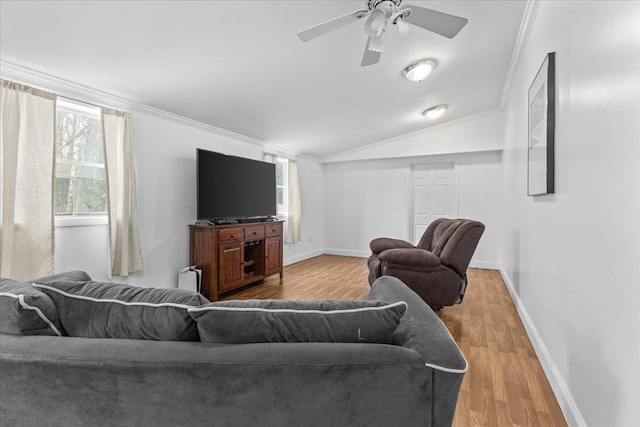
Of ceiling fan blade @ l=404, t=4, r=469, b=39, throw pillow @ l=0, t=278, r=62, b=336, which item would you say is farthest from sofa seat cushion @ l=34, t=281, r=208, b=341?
ceiling fan blade @ l=404, t=4, r=469, b=39

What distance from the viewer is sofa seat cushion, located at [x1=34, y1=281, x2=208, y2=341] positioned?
0.90 m

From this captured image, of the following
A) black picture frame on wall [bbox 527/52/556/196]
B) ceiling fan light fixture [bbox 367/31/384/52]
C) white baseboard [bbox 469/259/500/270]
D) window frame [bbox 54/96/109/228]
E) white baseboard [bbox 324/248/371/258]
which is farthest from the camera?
white baseboard [bbox 324/248/371/258]

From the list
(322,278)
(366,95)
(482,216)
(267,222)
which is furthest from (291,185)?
(482,216)

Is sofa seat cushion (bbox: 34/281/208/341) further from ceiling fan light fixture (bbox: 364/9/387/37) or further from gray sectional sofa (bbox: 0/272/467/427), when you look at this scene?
ceiling fan light fixture (bbox: 364/9/387/37)

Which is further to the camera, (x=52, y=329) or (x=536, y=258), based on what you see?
(x=536, y=258)

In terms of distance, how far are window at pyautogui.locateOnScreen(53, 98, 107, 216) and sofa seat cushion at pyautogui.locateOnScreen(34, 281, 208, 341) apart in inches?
81.9

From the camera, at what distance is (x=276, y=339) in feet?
2.88

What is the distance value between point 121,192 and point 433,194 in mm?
4907

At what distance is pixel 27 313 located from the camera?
889mm

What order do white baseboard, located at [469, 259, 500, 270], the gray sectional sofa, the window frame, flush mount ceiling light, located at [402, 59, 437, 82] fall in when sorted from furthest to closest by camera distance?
white baseboard, located at [469, 259, 500, 270], flush mount ceiling light, located at [402, 59, 437, 82], the window frame, the gray sectional sofa

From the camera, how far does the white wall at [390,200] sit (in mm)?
5109

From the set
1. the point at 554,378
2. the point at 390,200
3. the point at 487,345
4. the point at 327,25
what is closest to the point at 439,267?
the point at 487,345

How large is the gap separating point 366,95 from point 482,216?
3110 millimetres

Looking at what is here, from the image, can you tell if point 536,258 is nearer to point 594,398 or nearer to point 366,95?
point 594,398
